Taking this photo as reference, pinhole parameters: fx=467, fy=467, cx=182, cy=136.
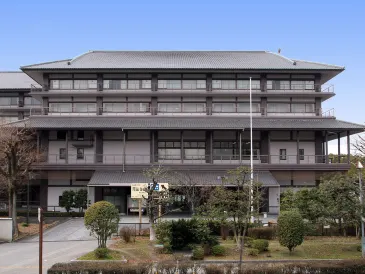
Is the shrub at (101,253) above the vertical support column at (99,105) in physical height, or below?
below

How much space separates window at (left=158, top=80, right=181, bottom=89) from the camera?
50000 mm

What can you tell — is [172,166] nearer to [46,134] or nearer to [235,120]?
[235,120]

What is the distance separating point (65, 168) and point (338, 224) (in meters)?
27.5

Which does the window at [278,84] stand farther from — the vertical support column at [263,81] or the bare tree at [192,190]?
the bare tree at [192,190]

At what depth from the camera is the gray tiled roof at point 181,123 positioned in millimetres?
45844

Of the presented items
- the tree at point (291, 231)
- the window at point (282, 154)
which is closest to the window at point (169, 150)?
the window at point (282, 154)

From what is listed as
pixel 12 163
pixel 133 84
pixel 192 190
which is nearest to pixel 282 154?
pixel 192 190

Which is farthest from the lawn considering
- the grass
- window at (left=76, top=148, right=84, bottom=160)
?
window at (left=76, top=148, right=84, bottom=160)

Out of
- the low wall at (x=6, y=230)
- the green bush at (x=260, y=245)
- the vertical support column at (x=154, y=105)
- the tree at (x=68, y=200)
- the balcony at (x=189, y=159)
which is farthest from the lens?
the vertical support column at (x=154, y=105)

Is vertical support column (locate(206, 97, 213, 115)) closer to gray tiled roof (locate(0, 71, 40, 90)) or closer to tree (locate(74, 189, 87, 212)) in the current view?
tree (locate(74, 189, 87, 212))

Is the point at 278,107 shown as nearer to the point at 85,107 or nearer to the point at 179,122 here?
the point at 179,122

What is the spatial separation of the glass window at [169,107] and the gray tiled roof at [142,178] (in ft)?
25.7

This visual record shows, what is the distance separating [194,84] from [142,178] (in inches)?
502

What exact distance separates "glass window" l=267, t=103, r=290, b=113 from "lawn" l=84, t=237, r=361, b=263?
24.2 metres
